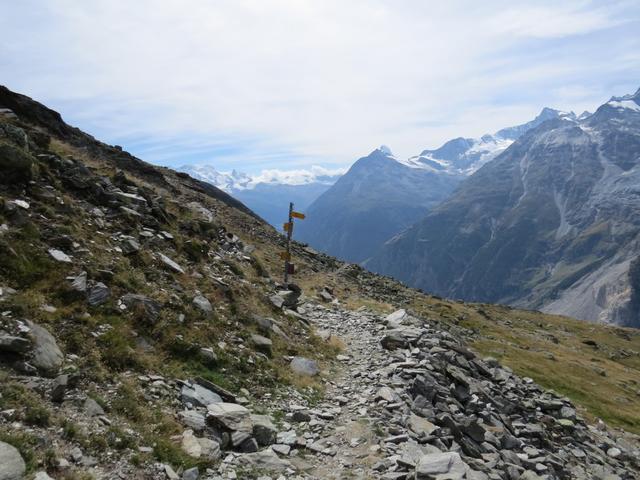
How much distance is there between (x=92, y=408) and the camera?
41.8 feet

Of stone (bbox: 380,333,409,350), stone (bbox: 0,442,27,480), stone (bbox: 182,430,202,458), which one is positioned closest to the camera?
stone (bbox: 0,442,27,480)

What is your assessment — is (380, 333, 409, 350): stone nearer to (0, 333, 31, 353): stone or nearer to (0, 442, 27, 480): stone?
(0, 333, 31, 353): stone

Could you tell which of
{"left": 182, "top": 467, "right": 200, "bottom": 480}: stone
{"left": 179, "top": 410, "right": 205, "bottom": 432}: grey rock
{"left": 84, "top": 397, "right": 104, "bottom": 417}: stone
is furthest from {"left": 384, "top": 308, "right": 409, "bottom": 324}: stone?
{"left": 84, "top": 397, "right": 104, "bottom": 417}: stone

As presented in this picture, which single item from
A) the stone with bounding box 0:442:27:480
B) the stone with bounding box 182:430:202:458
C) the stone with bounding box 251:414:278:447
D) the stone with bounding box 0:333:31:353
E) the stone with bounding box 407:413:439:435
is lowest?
the stone with bounding box 407:413:439:435

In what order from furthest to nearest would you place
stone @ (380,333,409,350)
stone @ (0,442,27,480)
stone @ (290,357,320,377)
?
stone @ (380,333,409,350)
stone @ (290,357,320,377)
stone @ (0,442,27,480)

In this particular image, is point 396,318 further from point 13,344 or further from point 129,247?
point 13,344

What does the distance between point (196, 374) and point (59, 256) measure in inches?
288

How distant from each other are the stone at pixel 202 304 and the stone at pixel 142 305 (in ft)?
8.58

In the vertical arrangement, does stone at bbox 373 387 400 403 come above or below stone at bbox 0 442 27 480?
below

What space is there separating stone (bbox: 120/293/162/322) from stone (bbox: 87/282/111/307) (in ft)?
2.32

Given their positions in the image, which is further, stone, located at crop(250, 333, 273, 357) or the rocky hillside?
stone, located at crop(250, 333, 273, 357)

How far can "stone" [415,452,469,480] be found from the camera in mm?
Result: 13953

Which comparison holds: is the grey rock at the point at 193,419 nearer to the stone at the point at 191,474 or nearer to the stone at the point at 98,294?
the stone at the point at 191,474

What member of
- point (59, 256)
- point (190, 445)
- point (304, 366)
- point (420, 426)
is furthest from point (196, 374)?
point (420, 426)
